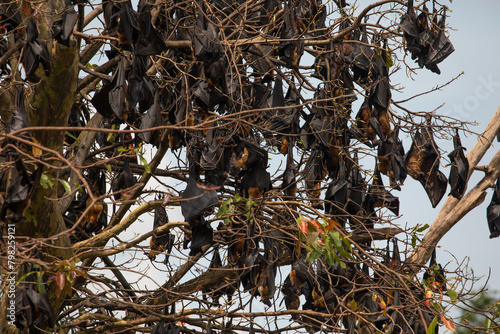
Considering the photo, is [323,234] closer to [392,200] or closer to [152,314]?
[152,314]

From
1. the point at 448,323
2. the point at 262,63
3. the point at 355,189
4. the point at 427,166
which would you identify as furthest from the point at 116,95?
the point at 427,166

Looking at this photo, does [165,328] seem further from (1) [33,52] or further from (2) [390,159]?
(2) [390,159]

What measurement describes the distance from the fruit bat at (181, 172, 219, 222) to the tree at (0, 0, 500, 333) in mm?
16

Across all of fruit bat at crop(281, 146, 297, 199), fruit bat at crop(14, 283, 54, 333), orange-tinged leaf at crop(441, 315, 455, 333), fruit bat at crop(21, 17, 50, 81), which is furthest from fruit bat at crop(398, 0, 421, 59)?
fruit bat at crop(14, 283, 54, 333)

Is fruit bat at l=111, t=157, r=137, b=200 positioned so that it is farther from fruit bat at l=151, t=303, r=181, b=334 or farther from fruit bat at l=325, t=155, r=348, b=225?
fruit bat at l=325, t=155, r=348, b=225

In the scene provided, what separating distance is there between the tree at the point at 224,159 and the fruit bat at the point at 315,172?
0.07ft

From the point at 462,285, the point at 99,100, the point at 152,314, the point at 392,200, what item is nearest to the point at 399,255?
the point at 392,200

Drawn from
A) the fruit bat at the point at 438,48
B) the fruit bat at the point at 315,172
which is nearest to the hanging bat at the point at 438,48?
the fruit bat at the point at 438,48

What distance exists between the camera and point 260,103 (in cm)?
556

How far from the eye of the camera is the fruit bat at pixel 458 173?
6.64 m

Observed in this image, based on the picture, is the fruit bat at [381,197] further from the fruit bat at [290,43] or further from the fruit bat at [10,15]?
the fruit bat at [10,15]

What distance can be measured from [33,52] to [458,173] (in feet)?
15.3

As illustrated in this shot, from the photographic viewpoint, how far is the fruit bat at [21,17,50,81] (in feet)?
14.8

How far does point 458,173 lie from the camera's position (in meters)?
6.65
